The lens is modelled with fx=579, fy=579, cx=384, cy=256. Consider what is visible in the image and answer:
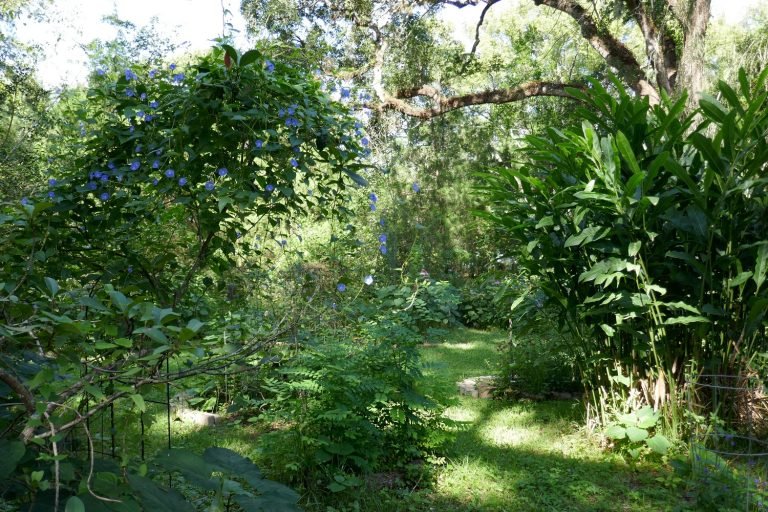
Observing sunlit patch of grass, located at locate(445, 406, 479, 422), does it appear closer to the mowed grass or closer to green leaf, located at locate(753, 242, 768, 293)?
the mowed grass

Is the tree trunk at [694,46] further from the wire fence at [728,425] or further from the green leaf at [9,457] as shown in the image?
the green leaf at [9,457]

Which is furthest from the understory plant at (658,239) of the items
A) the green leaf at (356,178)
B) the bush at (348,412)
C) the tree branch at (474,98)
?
the tree branch at (474,98)

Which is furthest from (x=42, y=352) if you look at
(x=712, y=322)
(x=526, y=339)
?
(x=526, y=339)

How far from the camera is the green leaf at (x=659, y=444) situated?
9.89 ft

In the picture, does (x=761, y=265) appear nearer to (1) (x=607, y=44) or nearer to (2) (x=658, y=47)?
(2) (x=658, y=47)

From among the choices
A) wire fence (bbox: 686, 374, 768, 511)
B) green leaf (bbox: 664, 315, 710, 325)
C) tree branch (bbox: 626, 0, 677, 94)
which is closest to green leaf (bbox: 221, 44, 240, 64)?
green leaf (bbox: 664, 315, 710, 325)

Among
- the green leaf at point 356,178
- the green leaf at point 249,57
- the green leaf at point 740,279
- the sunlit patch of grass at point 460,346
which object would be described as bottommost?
the sunlit patch of grass at point 460,346

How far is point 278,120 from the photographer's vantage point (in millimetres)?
2342

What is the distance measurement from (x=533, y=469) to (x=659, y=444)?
665mm

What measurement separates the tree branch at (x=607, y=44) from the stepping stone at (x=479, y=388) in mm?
5031

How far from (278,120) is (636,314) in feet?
7.10

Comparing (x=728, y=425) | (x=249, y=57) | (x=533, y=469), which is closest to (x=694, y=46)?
(x=728, y=425)

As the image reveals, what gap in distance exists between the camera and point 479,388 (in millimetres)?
4961

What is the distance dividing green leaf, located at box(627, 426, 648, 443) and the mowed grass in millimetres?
180
